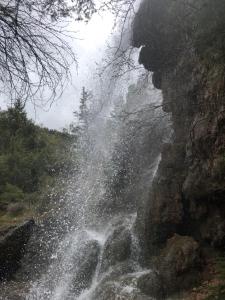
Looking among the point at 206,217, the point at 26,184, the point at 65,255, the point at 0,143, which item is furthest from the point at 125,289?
the point at 0,143

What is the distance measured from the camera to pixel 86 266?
17.2 metres

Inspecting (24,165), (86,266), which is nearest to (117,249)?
(86,266)

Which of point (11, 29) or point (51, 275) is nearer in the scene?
point (11, 29)

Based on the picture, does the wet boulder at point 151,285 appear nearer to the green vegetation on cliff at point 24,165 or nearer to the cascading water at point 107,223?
the cascading water at point 107,223

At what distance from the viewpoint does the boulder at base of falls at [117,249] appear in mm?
15903

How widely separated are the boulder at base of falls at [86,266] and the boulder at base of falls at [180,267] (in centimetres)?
389

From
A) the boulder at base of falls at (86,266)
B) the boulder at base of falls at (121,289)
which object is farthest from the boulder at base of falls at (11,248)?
the boulder at base of falls at (121,289)

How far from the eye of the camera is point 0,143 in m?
36.3

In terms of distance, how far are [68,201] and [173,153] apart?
32.3 ft

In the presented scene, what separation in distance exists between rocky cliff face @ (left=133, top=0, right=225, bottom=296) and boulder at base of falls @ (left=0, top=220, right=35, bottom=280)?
263 inches

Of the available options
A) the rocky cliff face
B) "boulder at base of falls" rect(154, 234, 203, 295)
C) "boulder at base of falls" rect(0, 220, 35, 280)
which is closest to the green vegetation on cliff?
"boulder at base of falls" rect(0, 220, 35, 280)

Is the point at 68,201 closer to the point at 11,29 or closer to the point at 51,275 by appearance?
the point at 51,275

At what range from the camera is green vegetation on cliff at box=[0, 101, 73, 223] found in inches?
1049

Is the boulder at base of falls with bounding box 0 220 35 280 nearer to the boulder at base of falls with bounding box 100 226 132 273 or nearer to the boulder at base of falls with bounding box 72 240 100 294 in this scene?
the boulder at base of falls with bounding box 72 240 100 294
